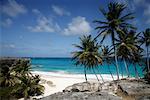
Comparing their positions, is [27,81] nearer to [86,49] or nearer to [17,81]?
[17,81]

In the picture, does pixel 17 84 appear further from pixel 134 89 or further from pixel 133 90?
pixel 134 89

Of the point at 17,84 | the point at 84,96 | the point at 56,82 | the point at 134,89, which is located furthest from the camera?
the point at 56,82

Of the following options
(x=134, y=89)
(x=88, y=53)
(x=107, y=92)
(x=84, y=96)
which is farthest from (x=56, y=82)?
(x=84, y=96)

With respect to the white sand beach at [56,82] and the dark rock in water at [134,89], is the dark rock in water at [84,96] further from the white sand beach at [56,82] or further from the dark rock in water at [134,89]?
the white sand beach at [56,82]

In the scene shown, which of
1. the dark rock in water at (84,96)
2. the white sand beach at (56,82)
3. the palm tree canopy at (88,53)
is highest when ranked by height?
the palm tree canopy at (88,53)

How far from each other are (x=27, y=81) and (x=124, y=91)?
12994 mm

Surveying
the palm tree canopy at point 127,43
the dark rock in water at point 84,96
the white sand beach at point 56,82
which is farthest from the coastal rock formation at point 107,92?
the palm tree canopy at point 127,43

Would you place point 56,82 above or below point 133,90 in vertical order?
below

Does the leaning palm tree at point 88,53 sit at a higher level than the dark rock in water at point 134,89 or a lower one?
higher

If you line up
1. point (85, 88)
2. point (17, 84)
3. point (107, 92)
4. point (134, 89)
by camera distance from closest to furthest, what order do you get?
1. point (107, 92)
2. point (134, 89)
3. point (85, 88)
4. point (17, 84)

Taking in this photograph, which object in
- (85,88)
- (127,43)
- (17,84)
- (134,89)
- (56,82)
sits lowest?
(56,82)

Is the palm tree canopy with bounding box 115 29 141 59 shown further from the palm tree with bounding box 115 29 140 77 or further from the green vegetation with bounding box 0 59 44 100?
the green vegetation with bounding box 0 59 44 100

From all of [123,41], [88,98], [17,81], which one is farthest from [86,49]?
[88,98]

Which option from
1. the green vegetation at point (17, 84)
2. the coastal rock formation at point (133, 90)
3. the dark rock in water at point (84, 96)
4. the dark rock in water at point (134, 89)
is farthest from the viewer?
the green vegetation at point (17, 84)
